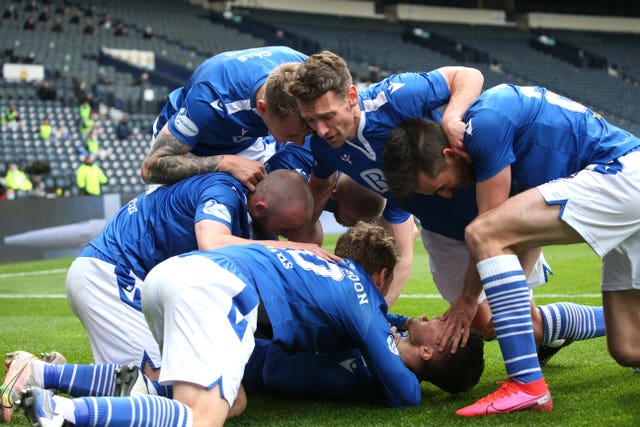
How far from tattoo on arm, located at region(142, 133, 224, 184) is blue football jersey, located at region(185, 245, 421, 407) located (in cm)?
107

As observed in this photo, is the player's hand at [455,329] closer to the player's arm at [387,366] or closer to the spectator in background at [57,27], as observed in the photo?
the player's arm at [387,366]

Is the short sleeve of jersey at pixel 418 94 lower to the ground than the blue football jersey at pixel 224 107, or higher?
higher

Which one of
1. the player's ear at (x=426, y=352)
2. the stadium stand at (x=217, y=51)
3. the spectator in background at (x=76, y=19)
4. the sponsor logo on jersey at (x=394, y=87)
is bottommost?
the stadium stand at (x=217, y=51)

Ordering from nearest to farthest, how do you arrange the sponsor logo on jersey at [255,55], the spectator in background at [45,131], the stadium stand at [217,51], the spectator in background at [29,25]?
the sponsor logo on jersey at [255,55], the spectator in background at [45,131], the stadium stand at [217,51], the spectator in background at [29,25]

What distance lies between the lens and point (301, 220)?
170 inches

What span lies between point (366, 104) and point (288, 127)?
430 mm

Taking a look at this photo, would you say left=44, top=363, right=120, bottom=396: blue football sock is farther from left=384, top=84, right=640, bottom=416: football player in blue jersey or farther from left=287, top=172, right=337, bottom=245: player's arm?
left=384, top=84, right=640, bottom=416: football player in blue jersey

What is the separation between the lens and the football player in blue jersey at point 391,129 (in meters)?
4.04

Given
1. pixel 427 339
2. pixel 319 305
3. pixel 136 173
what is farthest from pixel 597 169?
pixel 136 173

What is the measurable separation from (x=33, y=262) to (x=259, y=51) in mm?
10736

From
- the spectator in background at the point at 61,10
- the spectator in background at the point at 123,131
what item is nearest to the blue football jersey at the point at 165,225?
the spectator in background at the point at 123,131

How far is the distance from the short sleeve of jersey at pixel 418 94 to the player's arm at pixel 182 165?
0.86 meters

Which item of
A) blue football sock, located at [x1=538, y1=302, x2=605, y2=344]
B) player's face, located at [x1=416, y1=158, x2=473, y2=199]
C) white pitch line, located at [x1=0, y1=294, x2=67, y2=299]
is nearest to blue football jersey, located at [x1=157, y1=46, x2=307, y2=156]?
player's face, located at [x1=416, y1=158, x2=473, y2=199]

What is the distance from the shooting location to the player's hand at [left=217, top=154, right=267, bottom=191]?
447 centimetres
